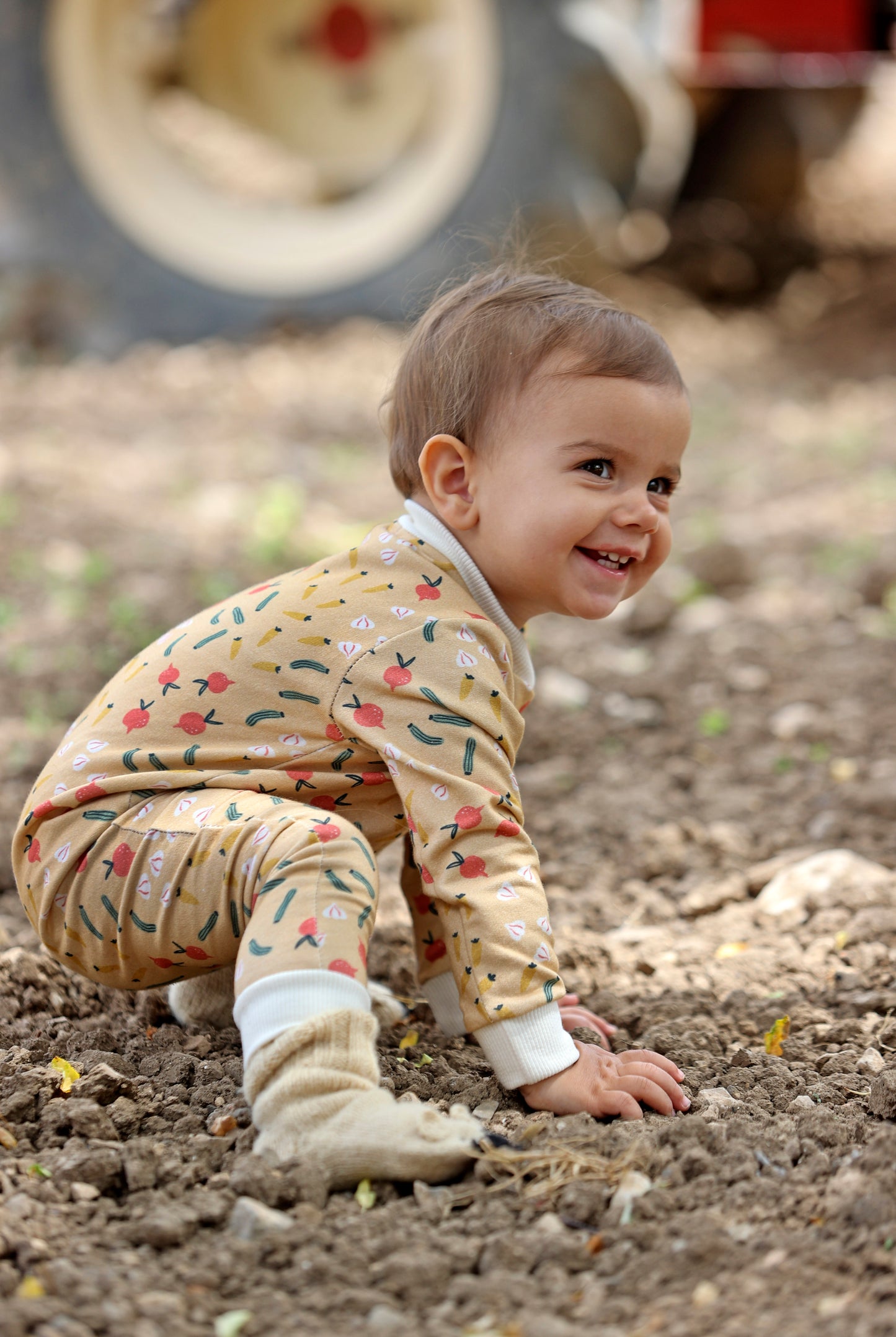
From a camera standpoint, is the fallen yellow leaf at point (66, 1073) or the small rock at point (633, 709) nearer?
the fallen yellow leaf at point (66, 1073)

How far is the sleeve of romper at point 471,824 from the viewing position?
149 centimetres

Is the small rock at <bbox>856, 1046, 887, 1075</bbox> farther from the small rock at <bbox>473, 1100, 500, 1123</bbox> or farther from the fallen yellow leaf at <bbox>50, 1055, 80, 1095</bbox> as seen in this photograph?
the fallen yellow leaf at <bbox>50, 1055, 80, 1095</bbox>

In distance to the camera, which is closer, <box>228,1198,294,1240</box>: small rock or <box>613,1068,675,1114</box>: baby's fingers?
<box>228,1198,294,1240</box>: small rock

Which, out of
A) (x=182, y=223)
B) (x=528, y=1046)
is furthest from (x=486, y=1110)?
(x=182, y=223)

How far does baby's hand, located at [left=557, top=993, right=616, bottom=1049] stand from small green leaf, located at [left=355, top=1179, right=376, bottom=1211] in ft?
1.32

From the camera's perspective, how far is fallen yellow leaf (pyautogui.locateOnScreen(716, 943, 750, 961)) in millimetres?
1967

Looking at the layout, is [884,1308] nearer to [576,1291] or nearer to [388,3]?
[576,1291]

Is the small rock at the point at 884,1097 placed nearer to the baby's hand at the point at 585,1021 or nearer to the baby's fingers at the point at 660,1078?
the baby's fingers at the point at 660,1078

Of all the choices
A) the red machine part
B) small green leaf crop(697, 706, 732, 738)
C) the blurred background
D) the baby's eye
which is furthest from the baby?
the red machine part

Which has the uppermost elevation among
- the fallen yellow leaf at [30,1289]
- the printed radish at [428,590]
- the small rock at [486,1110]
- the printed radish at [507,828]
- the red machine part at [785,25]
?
the red machine part at [785,25]

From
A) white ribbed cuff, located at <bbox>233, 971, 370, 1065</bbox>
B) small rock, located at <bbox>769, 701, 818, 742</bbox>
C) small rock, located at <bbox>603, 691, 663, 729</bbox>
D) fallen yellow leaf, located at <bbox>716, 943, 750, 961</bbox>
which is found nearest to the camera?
white ribbed cuff, located at <bbox>233, 971, 370, 1065</bbox>

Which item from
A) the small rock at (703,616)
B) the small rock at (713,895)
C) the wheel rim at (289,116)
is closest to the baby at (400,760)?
the small rock at (713,895)

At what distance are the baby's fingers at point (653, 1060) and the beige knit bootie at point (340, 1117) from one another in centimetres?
28

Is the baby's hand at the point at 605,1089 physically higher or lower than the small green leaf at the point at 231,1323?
lower
